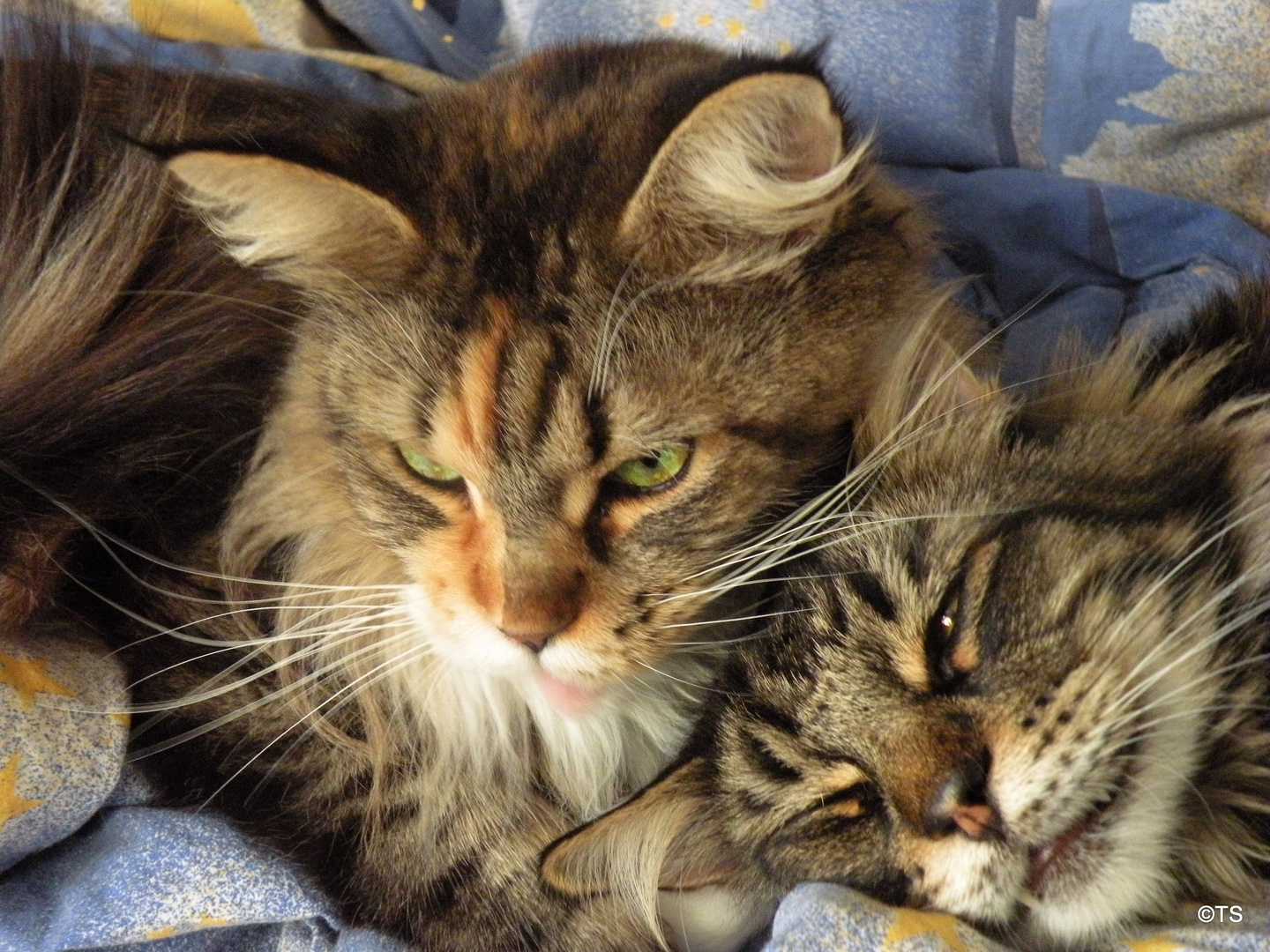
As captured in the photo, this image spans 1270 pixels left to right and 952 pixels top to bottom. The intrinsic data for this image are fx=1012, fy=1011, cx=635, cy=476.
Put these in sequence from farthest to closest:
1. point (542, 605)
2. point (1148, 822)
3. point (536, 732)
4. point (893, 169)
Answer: point (893, 169)
point (536, 732)
point (542, 605)
point (1148, 822)

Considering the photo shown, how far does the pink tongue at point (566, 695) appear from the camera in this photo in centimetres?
125

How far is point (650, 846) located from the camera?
123 cm

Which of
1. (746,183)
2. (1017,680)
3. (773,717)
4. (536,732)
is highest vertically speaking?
(746,183)

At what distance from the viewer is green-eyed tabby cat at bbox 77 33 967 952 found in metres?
1.12

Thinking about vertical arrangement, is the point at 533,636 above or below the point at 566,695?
above

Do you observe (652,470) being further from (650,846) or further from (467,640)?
(650,846)

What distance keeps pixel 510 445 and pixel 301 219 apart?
35 centimetres

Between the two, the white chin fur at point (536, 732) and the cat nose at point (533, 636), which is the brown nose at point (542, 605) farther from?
the white chin fur at point (536, 732)

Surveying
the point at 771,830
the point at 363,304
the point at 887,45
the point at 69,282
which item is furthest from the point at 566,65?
the point at 771,830

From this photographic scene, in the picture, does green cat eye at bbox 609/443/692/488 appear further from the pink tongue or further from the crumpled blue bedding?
the crumpled blue bedding

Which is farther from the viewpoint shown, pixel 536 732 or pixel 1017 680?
pixel 536 732

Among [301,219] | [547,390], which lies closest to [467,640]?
[547,390]

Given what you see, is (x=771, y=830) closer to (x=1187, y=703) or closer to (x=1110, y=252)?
(x=1187, y=703)

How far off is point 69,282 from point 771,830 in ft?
3.66
